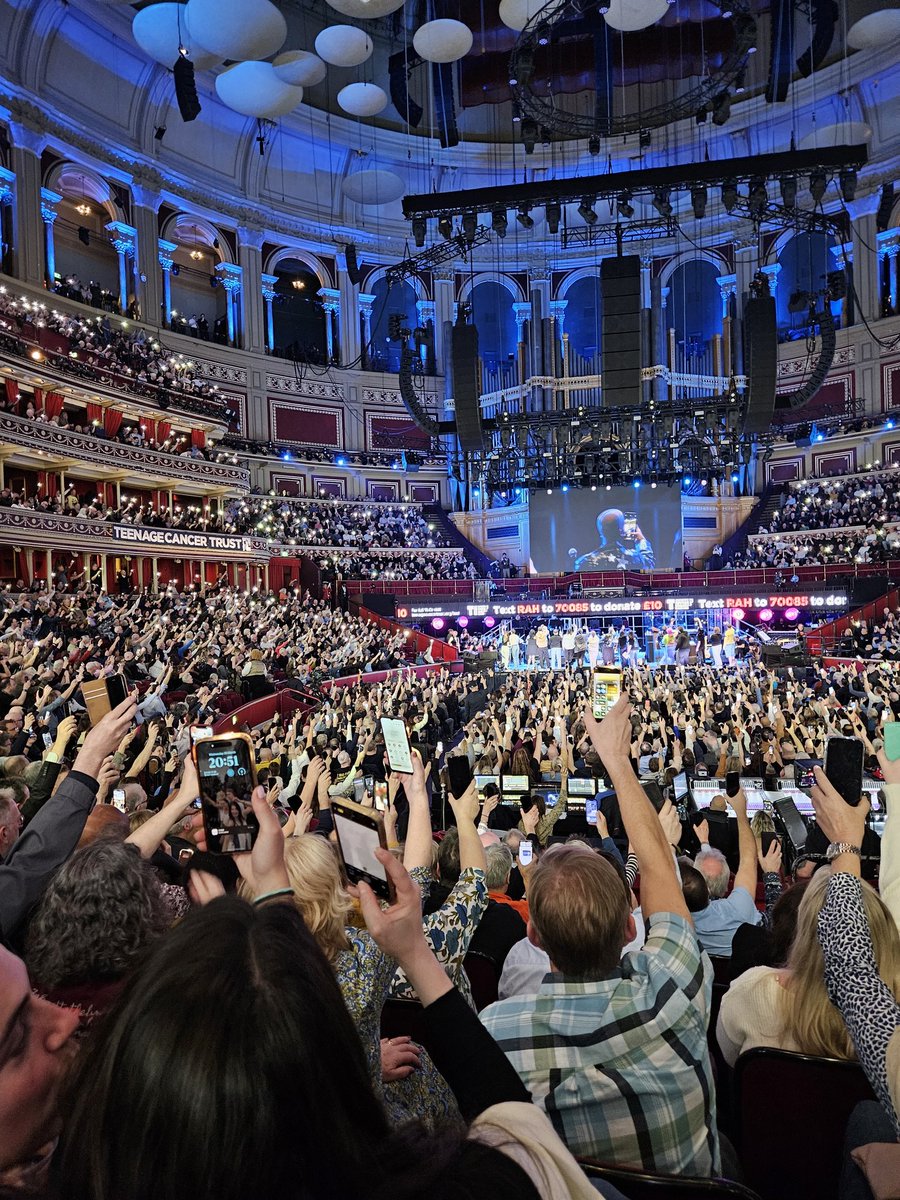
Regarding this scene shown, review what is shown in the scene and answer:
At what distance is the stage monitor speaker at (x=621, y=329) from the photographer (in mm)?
17297

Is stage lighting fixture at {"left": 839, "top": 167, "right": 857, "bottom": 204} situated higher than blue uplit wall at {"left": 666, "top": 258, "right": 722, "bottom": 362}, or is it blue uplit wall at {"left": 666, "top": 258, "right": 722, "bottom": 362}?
blue uplit wall at {"left": 666, "top": 258, "right": 722, "bottom": 362}

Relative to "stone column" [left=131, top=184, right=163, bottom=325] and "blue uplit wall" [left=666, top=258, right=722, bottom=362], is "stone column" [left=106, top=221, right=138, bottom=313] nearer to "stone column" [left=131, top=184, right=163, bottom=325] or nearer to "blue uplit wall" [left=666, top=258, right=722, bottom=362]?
"stone column" [left=131, top=184, right=163, bottom=325]

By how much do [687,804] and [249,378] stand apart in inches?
1255

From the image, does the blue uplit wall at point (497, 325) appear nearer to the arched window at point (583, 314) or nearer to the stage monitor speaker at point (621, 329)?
the arched window at point (583, 314)

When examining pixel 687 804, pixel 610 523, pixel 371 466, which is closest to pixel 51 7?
pixel 371 466

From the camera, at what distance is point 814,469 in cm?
3481

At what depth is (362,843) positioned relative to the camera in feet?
6.67

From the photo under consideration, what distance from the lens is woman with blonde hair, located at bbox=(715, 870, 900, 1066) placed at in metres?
2.09

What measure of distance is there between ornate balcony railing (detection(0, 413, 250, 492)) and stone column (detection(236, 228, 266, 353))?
25.7ft

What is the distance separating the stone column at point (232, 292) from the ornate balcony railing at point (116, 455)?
7815 mm

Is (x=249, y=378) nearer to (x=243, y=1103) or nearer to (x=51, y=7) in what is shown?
(x=51, y=7)

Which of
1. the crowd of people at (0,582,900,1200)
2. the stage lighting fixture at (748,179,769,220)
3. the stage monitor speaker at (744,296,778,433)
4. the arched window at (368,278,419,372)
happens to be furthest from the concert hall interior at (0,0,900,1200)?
the stage lighting fixture at (748,179,769,220)

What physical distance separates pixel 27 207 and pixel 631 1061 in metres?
29.8

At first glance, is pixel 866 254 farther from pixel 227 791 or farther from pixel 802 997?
pixel 227 791
